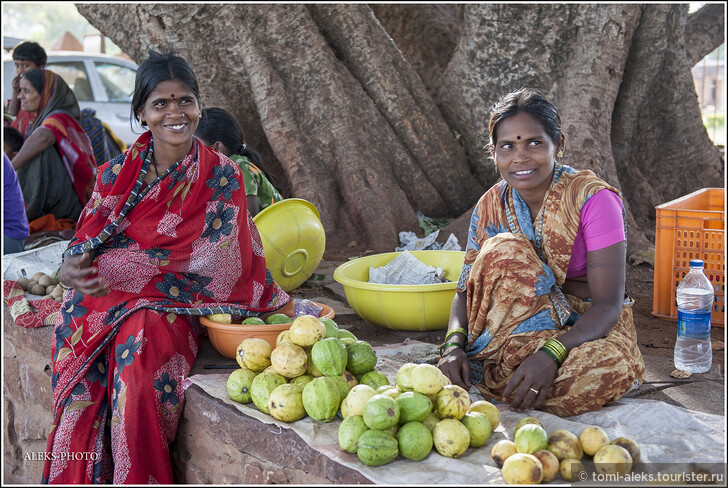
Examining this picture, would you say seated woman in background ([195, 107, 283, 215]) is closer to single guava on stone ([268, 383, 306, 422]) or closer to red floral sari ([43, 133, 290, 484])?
red floral sari ([43, 133, 290, 484])

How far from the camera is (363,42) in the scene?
543cm

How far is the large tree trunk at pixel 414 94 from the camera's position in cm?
493

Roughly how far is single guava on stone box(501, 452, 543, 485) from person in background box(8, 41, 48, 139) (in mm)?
5632

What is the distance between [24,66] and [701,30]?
20.9ft

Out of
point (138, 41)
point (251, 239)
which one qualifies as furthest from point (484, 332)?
point (138, 41)

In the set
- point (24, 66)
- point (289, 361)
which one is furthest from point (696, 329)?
point (24, 66)

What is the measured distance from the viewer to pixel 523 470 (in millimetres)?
1732

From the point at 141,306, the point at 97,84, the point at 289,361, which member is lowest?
the point at 289,361

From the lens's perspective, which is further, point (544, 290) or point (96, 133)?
point (96, 133)

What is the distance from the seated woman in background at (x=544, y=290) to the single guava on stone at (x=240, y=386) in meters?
0.71

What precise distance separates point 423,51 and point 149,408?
5.36 meters

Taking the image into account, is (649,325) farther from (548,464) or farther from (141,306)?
(141,306)

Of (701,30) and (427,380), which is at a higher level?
(701,30)

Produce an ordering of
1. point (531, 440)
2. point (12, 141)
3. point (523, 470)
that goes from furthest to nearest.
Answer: point (12, 141)
point (531, 440)
point (523, 470)
